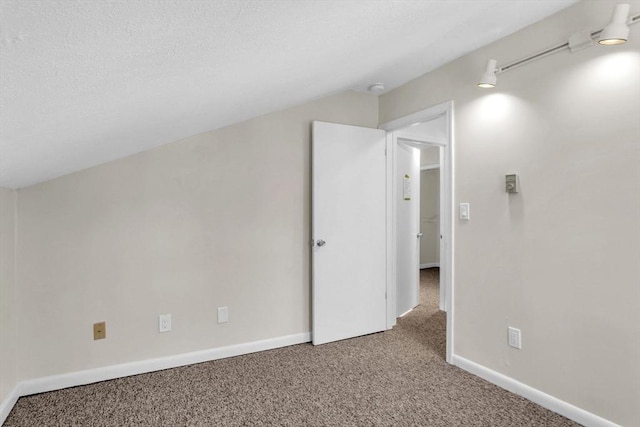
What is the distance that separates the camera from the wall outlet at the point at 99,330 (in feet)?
7.95

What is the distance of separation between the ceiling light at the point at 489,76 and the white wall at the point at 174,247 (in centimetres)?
133

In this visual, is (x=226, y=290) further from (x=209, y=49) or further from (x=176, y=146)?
(x=209, y=49)

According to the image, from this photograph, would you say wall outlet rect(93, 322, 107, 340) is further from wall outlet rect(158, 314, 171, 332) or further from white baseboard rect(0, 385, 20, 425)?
white baseboard rect(0, 385, 20, 425)

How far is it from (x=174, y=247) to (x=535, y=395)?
2.56m

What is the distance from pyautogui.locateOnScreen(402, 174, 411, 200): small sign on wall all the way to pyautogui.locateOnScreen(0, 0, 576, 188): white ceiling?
70.1 inches

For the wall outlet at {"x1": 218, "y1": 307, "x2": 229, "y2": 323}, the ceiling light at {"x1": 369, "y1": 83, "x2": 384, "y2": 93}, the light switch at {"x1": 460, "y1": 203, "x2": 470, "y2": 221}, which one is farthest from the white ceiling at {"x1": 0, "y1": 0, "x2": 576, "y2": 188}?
the wall outlet at {"x1": 218, "y1": 307, "x2": 229, "y2": 323}

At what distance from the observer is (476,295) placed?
254 centimetres

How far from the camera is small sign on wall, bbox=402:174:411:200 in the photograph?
157 inches

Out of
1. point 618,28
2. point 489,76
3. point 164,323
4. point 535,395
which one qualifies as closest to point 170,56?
point 618,28

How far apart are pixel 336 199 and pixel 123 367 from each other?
203cm

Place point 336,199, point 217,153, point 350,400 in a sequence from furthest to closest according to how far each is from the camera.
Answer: point 336,199
point 217,153
point 350,400

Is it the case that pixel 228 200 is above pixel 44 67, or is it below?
below

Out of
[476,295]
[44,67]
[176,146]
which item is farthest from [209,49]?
[476,295]

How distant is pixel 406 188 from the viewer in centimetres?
404
